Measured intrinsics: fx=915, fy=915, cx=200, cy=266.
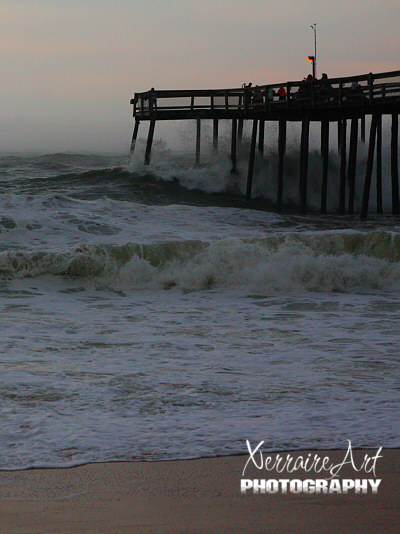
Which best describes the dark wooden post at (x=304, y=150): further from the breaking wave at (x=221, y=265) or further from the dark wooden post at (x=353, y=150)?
the breaking wave at (x=221, y=265)

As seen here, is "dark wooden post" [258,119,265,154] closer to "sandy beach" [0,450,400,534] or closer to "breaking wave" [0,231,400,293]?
"breaking wave" [0,231,400,293]

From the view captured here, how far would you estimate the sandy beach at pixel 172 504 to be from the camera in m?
4.49

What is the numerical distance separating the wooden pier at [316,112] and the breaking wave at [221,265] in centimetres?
623

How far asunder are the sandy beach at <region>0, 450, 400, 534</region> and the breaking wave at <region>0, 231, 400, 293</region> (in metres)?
9.18

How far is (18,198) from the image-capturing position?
21109 millimetres

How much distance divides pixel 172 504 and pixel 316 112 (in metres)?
20.5

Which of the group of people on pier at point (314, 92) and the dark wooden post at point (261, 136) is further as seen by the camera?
the dark wooden post at point (261, 136)

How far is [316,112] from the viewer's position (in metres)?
24.3

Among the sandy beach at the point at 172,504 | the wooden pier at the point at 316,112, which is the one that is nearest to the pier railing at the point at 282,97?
the wooden pier at the point at 316,112

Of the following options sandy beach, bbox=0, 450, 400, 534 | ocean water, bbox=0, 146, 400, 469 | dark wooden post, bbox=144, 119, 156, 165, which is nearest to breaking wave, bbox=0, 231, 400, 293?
ocean water, bbox=0, 146, 400, 469

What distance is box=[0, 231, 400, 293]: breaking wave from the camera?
14945 millimetres

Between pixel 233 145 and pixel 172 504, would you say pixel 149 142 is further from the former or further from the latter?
pixel 172 504

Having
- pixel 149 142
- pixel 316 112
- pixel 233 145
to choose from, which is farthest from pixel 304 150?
pixel 149 142

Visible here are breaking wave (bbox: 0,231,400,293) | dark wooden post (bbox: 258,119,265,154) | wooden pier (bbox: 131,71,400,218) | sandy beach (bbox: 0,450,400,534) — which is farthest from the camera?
dark wooden post (bbox: 258,119,265,154)
